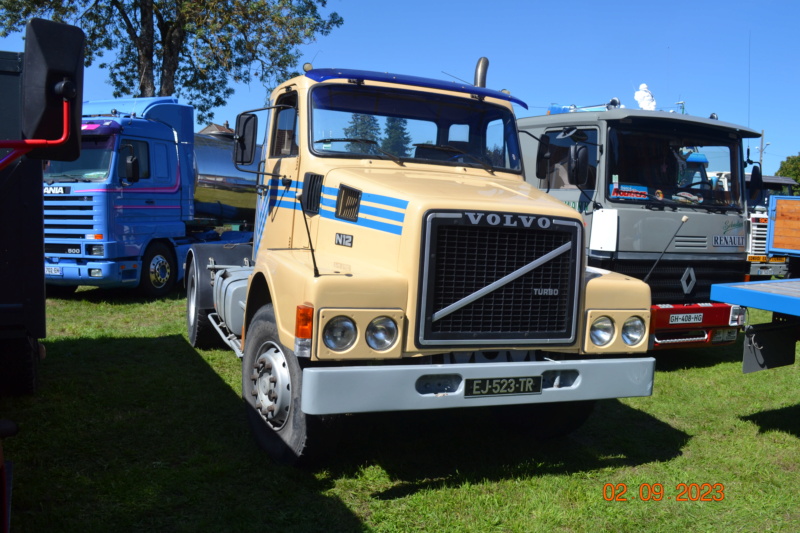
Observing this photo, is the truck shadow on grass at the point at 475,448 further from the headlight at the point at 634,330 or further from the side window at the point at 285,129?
the side window at the point at 285,129

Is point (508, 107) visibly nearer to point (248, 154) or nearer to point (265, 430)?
point (248, 154)

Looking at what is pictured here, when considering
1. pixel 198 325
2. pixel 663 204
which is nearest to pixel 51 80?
pixel 198 325

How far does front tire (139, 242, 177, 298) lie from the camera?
37.5 ft

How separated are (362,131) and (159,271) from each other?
7.33 m

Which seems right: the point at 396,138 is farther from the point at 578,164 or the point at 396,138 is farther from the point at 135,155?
the point at 135,155

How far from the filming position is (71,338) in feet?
27.4

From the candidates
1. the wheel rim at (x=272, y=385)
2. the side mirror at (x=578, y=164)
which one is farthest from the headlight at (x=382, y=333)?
the side mirror at (x=578, y=164)

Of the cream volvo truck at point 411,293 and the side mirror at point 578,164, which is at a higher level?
the side mirror at point 578,164

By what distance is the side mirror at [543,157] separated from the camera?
21.0 feet

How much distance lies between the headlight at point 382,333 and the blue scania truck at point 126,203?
306 inches

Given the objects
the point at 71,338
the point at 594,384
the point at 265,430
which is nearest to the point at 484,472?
the point at 594,384

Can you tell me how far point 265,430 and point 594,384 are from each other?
81.0 inches

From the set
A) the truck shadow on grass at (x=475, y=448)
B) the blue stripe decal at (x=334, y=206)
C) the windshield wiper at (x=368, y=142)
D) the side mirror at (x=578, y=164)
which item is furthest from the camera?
the side mirror at (x=578, y=164)
